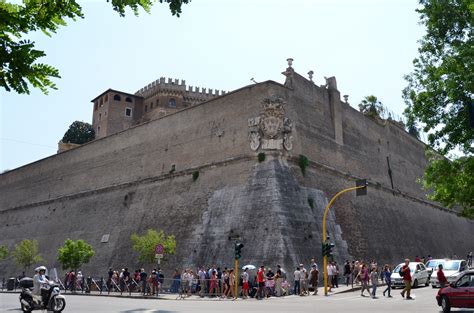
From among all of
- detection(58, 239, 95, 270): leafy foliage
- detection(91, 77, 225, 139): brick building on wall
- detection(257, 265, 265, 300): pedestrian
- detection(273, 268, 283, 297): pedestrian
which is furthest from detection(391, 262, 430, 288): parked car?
detection(91, 77, 225, 139): brick building on wall

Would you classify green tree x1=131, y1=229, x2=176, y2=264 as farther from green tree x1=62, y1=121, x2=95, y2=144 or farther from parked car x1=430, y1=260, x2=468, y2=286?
green tree x1=62, y1=121, x2=95, y2=144

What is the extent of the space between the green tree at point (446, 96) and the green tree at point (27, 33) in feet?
50.1

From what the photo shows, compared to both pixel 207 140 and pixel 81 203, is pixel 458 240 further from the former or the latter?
pixel 81 203

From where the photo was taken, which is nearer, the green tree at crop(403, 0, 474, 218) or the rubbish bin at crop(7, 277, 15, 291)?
the green tree at crop(403, 0, 474, 218)

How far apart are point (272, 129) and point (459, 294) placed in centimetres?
1544

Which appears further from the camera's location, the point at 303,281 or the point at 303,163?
the point at 303,163

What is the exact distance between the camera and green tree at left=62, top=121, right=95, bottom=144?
6431 centimetres

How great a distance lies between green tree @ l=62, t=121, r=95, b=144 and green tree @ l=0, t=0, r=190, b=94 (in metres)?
63.0

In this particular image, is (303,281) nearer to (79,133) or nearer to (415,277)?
(415,277)

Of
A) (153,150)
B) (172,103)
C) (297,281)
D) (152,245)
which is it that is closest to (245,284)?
(297,281)

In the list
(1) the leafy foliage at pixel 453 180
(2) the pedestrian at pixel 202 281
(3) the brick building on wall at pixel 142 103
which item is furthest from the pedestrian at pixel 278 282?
(3) the brick building on wall at pixel 142 103

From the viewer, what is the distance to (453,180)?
59.4 feet

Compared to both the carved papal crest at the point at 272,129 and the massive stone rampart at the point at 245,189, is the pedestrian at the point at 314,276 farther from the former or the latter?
the carved papal crest at the point at 272,129

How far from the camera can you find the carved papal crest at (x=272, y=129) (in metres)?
27.0
